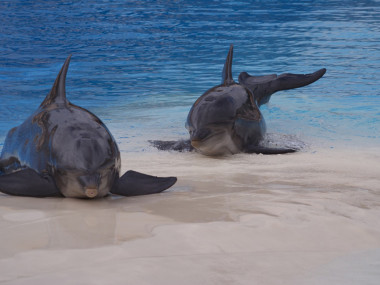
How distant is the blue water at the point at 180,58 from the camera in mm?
10539

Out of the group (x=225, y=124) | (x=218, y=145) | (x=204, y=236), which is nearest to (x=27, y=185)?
(x=204, y=236)

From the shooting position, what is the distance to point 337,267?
9.03 ft

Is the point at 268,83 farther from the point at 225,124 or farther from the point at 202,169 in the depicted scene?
the point at 202,169

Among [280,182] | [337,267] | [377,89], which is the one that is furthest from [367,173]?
[377,89]

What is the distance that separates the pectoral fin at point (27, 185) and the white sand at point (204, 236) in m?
0.11

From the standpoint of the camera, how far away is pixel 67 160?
411cm

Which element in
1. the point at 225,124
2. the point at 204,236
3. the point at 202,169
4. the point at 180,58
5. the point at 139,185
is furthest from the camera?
the point at 180,58

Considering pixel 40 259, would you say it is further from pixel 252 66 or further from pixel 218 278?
pixel 252 66

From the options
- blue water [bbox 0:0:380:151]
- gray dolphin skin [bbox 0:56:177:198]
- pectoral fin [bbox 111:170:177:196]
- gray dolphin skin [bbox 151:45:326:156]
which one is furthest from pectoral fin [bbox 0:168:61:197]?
blue water [bbox 0:0:380:151]

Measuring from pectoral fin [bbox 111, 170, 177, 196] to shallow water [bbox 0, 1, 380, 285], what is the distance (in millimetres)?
102

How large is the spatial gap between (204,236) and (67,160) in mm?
1359

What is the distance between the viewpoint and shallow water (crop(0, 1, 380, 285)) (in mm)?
2736

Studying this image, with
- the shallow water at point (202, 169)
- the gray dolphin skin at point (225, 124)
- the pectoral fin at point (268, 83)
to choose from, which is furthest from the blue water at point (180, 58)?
the gray dolphin skin at point (225, 124)

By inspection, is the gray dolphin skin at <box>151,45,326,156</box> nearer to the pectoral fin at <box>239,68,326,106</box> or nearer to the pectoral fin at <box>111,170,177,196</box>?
the pectoral fin at <box>239,68,326,106</box>
